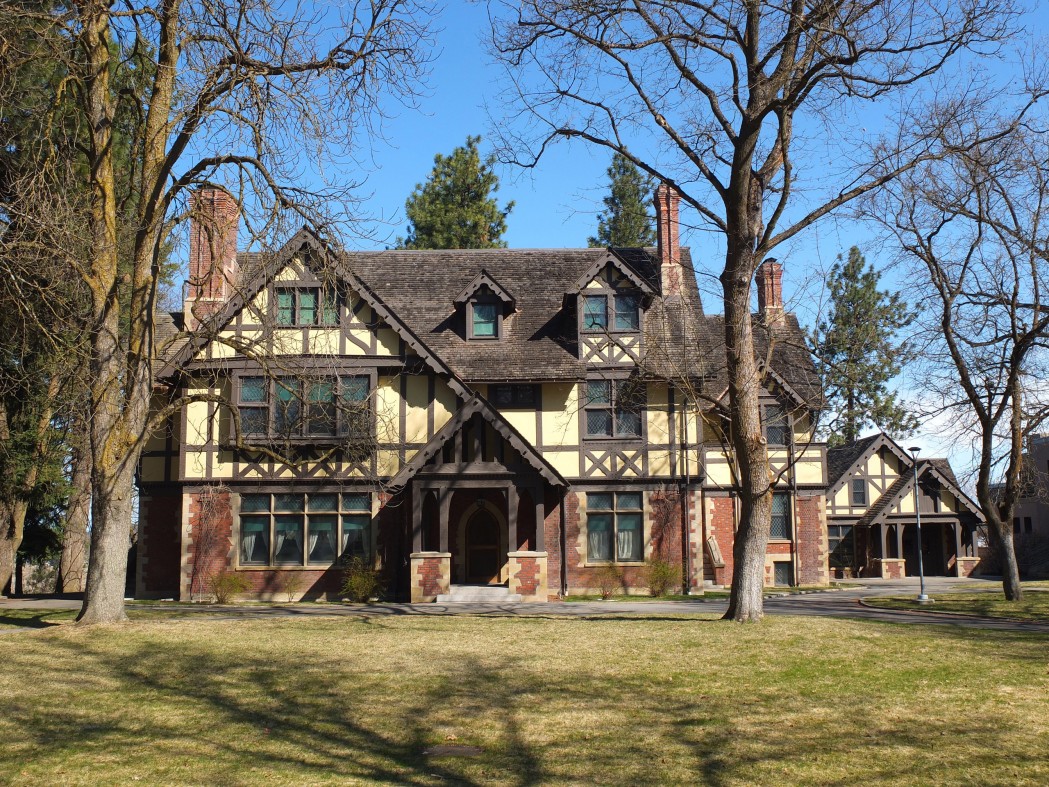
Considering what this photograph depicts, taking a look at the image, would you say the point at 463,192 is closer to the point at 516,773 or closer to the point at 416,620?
the point at 416,620

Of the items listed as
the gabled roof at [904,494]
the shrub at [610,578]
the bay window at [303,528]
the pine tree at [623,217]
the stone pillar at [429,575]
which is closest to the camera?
the stone pillar at [429,575]

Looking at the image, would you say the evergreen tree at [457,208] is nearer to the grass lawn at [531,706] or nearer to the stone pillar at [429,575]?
the stone pillar at [429,575]

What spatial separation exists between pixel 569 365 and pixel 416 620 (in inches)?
477

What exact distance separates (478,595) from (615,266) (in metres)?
10.6

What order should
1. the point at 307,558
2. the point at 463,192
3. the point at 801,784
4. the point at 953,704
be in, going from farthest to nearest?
the point at 463,192 < the point at 307,558 < the point at 953,704 < the point at 801,784

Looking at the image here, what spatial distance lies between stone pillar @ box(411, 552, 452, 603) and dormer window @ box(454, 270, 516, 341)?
7.14 meters

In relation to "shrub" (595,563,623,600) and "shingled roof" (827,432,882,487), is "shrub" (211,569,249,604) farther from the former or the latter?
"shingled roof" (827,432,882,487)

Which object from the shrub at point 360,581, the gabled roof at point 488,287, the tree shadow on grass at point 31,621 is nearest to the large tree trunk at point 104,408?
the tree shadow on grass at point 31,621

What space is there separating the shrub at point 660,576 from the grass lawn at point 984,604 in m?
5.46

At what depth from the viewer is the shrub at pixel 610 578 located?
2956 cm

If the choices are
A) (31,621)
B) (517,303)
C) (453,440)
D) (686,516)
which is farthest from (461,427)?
(31,621)

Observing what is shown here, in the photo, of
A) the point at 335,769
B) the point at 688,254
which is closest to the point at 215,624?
the point at 335,769

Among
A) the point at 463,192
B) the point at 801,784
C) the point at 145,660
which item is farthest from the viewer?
the point at 463,192

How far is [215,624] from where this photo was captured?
17922 millimetres
